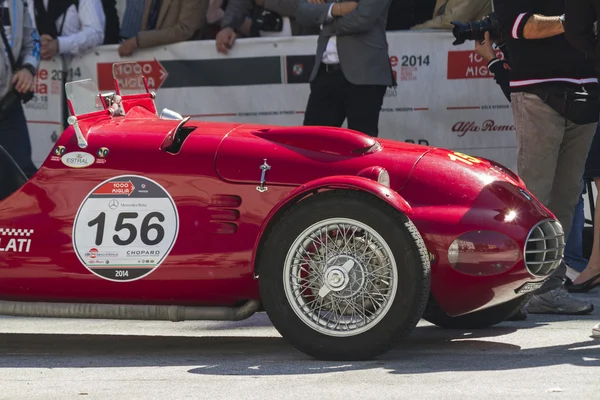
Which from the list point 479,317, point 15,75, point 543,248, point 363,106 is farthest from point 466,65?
point 543,248

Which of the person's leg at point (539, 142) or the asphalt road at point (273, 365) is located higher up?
the person's leg at point (539, 142)

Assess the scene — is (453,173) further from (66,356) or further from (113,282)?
(66,356)

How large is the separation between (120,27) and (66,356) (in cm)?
511

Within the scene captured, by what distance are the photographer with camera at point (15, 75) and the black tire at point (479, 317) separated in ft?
10.8

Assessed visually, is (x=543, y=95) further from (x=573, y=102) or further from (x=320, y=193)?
(x=320, y=193)

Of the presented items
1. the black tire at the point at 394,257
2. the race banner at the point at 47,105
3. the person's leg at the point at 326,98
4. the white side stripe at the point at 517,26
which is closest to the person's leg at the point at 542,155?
the white side stripe at the point at 517,26

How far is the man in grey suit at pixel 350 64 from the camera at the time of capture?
838 cm

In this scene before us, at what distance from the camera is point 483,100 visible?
9.32 metres

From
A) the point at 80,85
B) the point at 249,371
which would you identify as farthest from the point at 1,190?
the point at 249,371

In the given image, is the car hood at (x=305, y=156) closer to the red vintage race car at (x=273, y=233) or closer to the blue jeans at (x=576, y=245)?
the red vintage race car at (x=273, y=233)

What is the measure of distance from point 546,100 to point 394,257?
1995 mm

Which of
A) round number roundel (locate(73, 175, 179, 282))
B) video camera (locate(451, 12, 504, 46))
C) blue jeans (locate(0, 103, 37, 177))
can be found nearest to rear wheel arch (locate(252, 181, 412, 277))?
round number roundel (locate(73, 175, 179, 282))

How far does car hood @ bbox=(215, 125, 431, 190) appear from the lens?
5.62 metres

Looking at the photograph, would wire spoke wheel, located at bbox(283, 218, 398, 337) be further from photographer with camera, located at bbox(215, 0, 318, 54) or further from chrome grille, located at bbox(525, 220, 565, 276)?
photographer with camera, located at bbox(215, 0, 318, 54)
